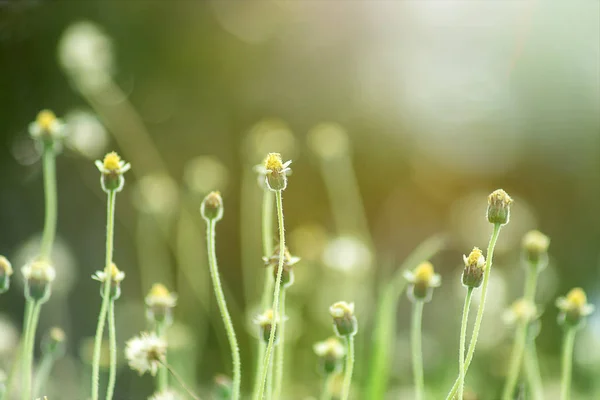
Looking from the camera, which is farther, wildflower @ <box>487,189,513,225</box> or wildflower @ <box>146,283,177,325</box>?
wildflower @ <box>146,283,177,325</box>

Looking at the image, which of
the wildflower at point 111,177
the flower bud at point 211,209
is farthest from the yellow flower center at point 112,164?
the flower bud at point 211,209

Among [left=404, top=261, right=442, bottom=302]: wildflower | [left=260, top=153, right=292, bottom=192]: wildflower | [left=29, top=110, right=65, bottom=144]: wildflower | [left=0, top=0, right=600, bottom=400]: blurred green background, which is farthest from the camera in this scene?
[left=0, top=0, right=600, bottom=400]: blurred green background

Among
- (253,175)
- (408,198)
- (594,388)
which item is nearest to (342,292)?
(594,388)

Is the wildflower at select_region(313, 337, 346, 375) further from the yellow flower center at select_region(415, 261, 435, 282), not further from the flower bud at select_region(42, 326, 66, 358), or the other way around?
the flower bud at select_region(42, 326, 66, 358)

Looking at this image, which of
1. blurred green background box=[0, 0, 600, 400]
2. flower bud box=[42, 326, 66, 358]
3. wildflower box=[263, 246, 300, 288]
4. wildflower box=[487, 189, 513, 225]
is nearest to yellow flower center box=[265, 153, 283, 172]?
wildflower box=[263, 246, 300, 288]

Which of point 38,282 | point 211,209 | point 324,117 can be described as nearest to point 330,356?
point 211,209
